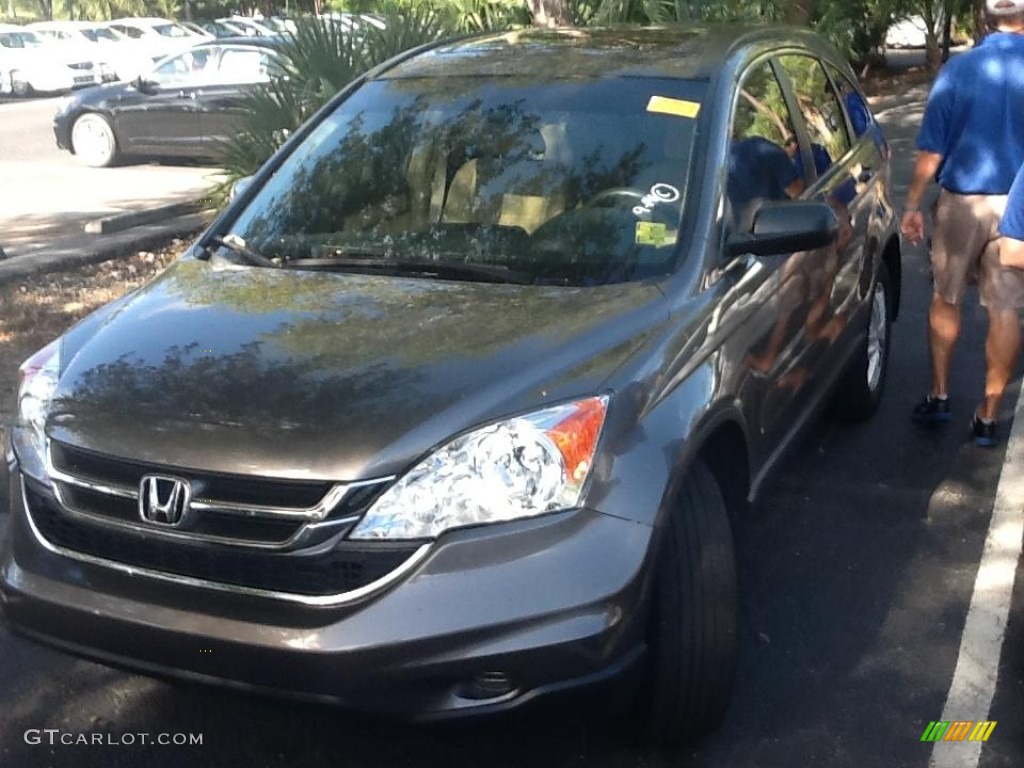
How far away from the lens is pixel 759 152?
4348 mm

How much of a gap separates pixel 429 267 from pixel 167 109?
43.1ft

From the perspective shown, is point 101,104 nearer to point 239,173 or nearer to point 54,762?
point 239,173

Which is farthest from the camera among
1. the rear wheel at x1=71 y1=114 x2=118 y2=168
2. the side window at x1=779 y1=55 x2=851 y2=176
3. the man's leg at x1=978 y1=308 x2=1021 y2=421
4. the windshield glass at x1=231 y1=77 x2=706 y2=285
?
the rear wheel at x1=71 y1=114 x2=118 y2=168

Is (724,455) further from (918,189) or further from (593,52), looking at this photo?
(918,189)

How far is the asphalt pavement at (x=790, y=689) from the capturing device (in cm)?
350

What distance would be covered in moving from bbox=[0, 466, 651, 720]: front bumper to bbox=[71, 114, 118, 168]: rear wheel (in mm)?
14241

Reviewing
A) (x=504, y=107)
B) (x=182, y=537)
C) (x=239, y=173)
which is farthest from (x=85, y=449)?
(x=239, y=173)

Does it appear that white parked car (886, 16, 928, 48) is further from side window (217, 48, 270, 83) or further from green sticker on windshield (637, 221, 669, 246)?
green sticker on windshield (637, 221, 669, 246)

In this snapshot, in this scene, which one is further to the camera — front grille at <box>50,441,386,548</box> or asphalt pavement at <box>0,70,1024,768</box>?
asphalt pavement at <box>0,70,1024,768</box>

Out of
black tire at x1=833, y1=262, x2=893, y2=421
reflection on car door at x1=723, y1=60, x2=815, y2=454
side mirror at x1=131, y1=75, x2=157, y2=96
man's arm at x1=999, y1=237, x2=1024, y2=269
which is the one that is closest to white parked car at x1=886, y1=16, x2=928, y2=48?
side mirror at x1=131, y1=75, x2=157, y2=96

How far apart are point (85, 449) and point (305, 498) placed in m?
0.61

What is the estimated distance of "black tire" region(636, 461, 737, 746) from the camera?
3213 millimetres

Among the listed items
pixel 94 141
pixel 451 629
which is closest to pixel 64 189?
pixel 94 141

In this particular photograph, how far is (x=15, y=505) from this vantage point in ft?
10.8
